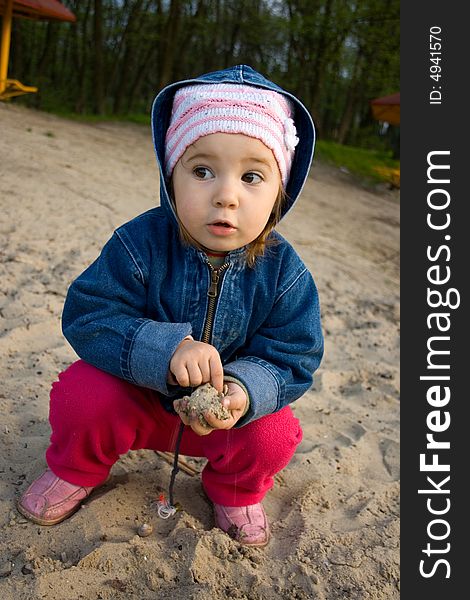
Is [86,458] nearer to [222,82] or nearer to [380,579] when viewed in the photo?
[380,579]

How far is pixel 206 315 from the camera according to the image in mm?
1729

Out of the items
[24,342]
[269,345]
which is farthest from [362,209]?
[269,345]

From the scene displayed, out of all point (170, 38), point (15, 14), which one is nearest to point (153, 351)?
point (15, 14)

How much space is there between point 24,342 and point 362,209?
20.8ft

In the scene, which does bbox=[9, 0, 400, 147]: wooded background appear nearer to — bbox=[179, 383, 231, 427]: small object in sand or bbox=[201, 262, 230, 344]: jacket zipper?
bbox=[201, 262, 230, 344]: jacket zipper

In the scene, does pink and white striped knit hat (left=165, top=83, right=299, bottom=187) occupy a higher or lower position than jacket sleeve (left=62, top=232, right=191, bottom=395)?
higher

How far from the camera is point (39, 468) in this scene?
1918 mm

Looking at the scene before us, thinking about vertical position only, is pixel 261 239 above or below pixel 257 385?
above

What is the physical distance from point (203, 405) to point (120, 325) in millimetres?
312

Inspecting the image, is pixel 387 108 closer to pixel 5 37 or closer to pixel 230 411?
pixel 5 37

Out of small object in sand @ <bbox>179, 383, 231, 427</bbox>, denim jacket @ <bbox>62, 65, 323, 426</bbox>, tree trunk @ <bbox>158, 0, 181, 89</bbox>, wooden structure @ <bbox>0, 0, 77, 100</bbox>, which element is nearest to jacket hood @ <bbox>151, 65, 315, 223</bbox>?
denim jacket @ <bbox>62, 65, 323, 426</bbox>

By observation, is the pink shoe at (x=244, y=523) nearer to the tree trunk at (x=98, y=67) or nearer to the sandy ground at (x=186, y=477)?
the sandy ground at (x=186, y=477)

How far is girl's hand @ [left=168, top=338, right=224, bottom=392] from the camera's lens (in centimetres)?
152

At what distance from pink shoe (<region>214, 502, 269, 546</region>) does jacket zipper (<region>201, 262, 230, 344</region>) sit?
1.70 feet
